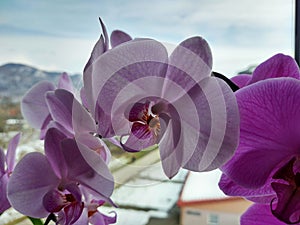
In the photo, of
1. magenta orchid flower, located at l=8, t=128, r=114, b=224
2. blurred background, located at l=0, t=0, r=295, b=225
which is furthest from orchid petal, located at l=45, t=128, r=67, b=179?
blurred background, located at l=0, t=0, r=295, b=225

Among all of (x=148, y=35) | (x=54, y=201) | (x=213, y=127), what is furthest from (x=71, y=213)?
(x=148, y=35)

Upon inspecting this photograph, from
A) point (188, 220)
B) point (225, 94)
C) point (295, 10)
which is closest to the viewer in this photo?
point (225, 94)

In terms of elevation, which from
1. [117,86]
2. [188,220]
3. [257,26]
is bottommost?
[188,220]

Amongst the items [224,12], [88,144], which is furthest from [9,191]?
[224,12]

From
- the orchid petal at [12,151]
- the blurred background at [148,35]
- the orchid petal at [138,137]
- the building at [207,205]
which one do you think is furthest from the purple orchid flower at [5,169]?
the building at [207,205]

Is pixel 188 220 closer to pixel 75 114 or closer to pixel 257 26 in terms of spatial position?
pixel 257 26

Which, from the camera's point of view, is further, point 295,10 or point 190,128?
point 295,10

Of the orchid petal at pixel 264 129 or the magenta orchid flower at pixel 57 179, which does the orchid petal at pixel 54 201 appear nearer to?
the magenta orchid flower at pixel 57 179
